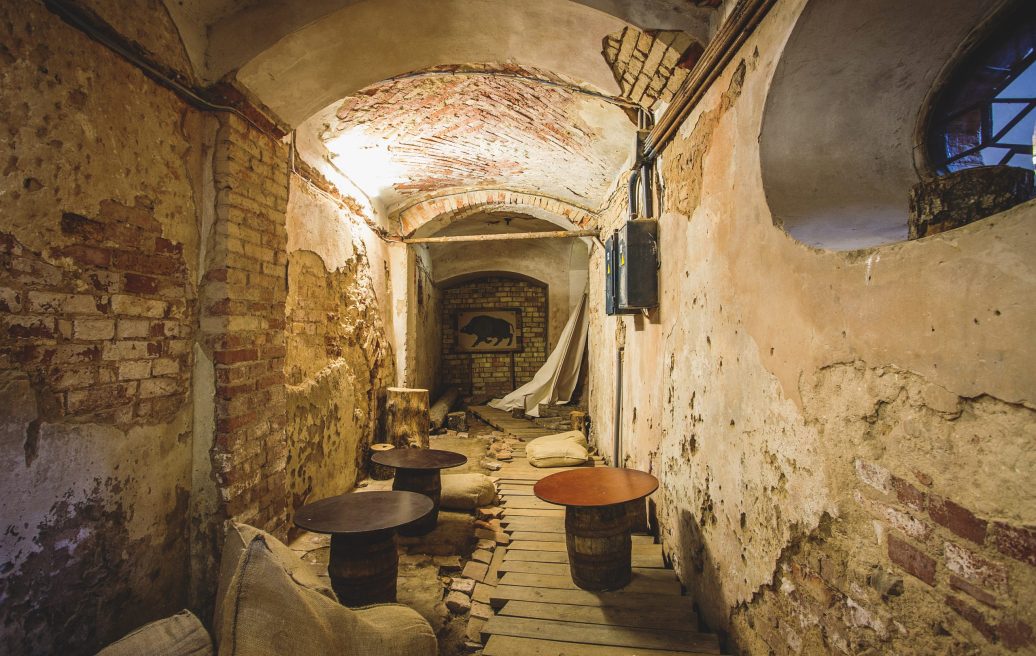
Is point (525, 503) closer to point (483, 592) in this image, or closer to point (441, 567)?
point (441, 567)

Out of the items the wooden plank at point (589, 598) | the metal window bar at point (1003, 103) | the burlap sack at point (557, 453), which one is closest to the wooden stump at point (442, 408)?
the burlap sack at point (557, 453)

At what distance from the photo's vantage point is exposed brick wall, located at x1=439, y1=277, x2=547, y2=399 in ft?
32.3

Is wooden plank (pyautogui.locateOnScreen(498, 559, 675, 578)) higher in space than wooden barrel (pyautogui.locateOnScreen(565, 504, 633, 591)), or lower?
lower

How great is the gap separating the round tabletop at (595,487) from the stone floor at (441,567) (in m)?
0.74

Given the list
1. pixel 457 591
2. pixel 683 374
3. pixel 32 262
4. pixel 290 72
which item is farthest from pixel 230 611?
pixel 290 72

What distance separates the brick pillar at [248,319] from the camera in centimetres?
220

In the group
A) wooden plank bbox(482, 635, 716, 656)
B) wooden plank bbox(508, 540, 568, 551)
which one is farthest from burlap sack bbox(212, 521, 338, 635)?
wooden plank bbox(508, 540, 568, 551)

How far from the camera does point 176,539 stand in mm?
2084

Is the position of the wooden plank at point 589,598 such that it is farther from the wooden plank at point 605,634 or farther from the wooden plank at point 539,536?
the wooden plank at point 539,536

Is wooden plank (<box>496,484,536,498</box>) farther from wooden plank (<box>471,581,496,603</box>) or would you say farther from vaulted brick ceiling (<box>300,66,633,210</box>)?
vaulted brick ceiling (<box>300,66,633,210</box>)

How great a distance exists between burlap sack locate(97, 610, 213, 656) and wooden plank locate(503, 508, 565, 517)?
2.51m

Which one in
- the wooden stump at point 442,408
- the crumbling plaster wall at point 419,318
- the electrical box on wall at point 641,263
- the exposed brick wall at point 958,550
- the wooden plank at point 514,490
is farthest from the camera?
the wooden stump at point 442,408

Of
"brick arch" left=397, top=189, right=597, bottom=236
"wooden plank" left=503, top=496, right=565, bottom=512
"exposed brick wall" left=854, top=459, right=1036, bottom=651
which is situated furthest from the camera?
"brick arch" left=397, top=189, right=597, bottom=236

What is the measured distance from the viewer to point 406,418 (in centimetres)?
483
